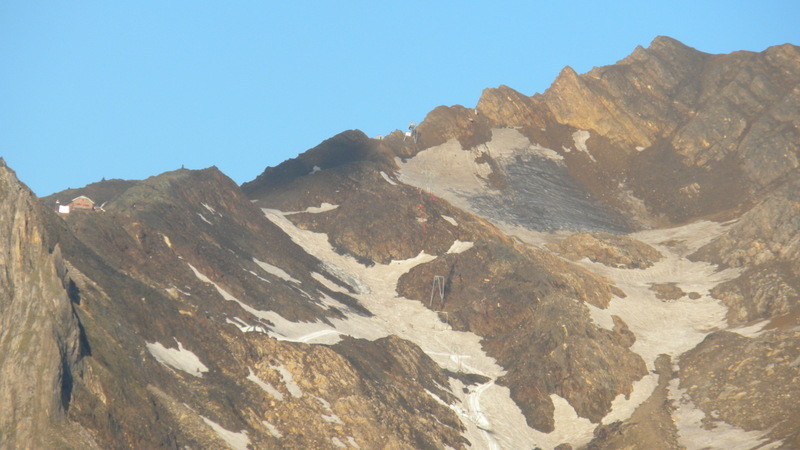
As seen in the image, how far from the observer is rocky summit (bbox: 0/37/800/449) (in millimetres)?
49906

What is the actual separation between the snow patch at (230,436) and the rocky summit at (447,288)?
13cm

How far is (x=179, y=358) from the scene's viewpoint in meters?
57.5

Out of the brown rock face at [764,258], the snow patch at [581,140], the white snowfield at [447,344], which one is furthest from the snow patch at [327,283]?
the snow patch at [581,140]

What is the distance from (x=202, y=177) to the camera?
10550 cm

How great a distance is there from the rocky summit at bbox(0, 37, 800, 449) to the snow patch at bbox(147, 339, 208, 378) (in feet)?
0.64

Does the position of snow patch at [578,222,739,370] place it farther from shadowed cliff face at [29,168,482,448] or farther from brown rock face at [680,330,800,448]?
shadowed cliff face at [29,168,482,448]

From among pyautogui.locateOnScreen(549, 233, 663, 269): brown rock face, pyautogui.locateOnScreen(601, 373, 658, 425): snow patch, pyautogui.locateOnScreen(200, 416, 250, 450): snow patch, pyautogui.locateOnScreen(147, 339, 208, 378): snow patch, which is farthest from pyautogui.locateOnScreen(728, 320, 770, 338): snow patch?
pyautogui.locateOnScreen(200, 416, 250, 450): snow patch

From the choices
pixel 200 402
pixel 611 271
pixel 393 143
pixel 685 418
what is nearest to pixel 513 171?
pixel 393 143

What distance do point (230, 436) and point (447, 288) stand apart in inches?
2004

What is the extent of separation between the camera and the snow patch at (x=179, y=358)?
55.8 metres

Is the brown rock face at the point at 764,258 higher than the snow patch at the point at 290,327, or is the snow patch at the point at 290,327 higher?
the brown rock face at the point at 764,258

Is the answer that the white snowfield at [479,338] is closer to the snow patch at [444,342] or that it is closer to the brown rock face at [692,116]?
the snow patch at [444,342]

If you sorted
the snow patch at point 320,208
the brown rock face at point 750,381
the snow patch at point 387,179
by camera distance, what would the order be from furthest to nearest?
the snow patch at point 387,179 → the snow patch at point 320,208 → the brown rock face at point 750,381

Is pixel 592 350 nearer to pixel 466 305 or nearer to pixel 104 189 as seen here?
pixel 466 305
